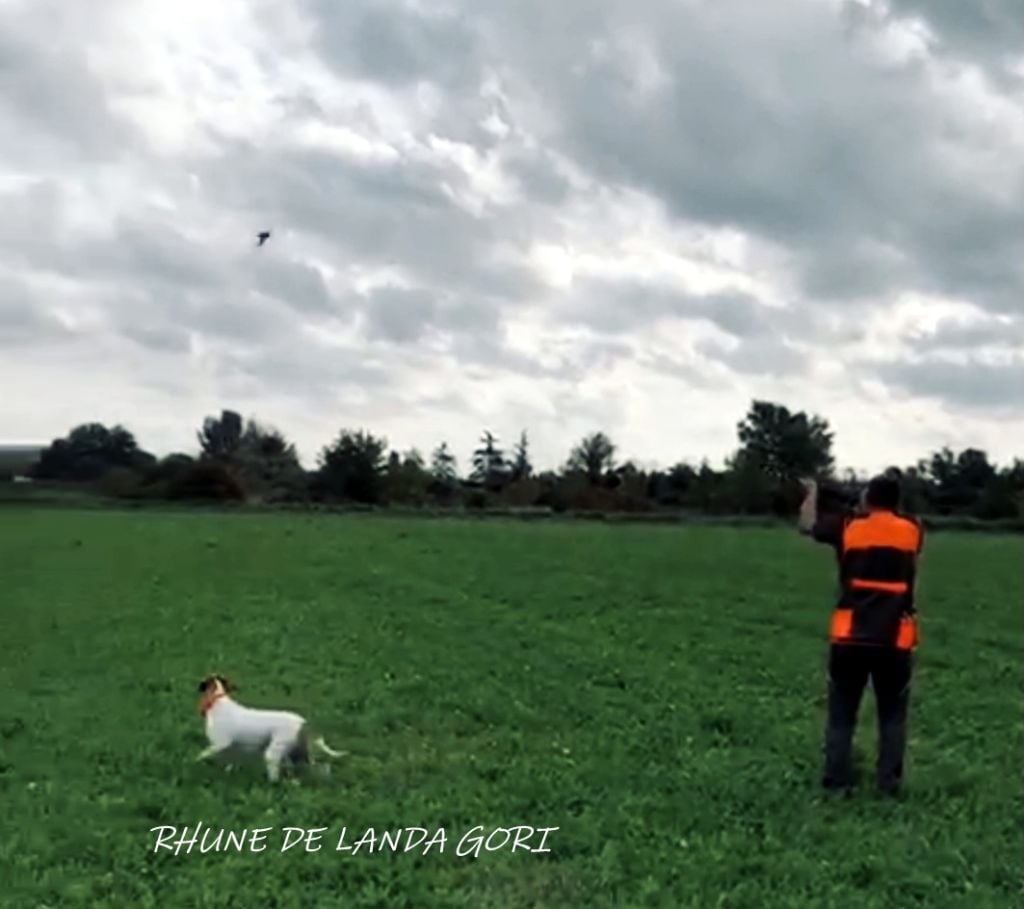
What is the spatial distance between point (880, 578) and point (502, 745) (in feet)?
12.5

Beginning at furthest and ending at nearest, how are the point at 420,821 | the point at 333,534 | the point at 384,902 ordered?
the point at 333,534 → the point at 420,821 → the point at 384,902

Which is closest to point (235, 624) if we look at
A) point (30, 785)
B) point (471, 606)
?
point (471, 606)

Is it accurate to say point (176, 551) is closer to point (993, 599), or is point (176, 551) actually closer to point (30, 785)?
point (993, 599)

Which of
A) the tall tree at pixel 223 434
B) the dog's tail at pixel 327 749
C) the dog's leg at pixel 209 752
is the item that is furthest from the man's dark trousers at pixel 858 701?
the tall tree at pixel 223 434

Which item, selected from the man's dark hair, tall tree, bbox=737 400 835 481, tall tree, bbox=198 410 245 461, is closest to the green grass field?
the man's dark hair

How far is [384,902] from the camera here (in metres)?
7.60

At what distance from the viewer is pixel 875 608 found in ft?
32.5

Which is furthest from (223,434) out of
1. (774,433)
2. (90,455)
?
(774,433)

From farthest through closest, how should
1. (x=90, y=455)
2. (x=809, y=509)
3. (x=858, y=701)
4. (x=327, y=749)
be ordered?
(x=90, y=455), (x=327, y=749), (x=809, y=509), (x=858, y=701)

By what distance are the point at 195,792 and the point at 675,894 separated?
12.2 feet

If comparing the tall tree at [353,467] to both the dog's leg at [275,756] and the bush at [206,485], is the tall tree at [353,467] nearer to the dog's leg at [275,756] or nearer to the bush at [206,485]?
the bush at [206,485]

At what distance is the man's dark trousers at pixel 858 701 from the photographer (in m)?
10.1

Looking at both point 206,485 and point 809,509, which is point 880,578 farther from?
point 206,485

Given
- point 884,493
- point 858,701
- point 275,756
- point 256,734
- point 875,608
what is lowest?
point 275,756
